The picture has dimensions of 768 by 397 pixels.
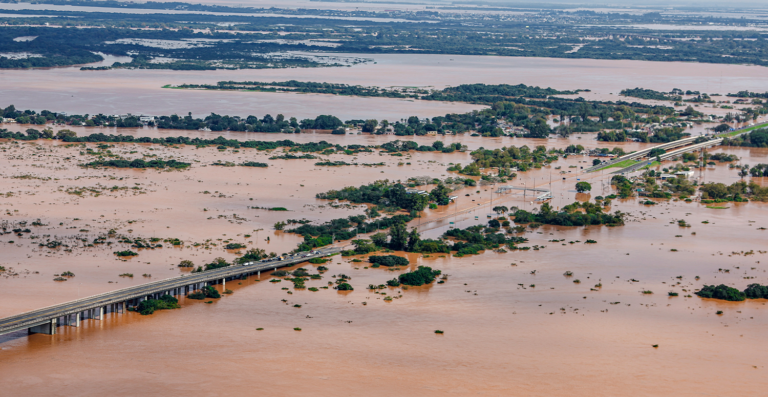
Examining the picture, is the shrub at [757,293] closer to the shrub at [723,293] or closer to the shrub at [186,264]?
the shrub at [723,293]

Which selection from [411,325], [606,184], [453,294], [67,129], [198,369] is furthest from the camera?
[67,129]

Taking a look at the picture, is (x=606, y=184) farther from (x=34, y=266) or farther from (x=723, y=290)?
(x=34, y=266)

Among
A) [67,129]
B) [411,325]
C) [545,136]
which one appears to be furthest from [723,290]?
[67,129]

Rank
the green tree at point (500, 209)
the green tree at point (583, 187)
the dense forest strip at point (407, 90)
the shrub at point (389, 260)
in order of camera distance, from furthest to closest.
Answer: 1. the dense forest strip at point (407, 90)
2. the green tree at point (583, 187)
3. the green tree at point (500, 209)
4. the shrub at point (389, 260)

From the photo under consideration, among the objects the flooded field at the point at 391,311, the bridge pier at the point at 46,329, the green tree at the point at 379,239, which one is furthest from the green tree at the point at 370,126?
the bridge pier at the point at 46,329

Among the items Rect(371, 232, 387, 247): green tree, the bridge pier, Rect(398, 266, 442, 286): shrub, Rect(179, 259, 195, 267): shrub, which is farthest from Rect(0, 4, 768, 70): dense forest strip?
the bridge pier

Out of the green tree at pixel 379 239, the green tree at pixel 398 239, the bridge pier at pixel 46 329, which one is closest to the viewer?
the bridge pier at pixel 46 329

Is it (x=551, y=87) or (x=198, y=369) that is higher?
(x=551, y=87)
